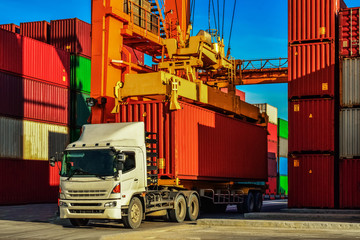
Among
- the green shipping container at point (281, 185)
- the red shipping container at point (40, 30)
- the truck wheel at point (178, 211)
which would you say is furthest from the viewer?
the green shipping container at point (281, 185)

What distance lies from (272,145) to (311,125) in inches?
1155

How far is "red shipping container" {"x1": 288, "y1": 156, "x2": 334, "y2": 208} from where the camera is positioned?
22.5 m

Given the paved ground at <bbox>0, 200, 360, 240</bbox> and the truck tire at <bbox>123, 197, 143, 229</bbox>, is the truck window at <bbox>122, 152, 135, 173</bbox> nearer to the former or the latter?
the truck tire at <bbox>123, 197, 143, 229</bbox>

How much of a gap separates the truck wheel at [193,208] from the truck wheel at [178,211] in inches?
12.5

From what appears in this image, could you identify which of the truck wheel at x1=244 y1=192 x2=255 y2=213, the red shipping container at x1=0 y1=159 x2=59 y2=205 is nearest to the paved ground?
the truck wheel at x1=244 y1=192 x2=255 y2=213

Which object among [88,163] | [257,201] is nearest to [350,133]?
[257,201]

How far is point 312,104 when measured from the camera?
2319 centimetres

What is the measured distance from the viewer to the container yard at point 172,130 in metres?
16.2

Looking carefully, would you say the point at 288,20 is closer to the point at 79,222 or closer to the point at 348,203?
the point at 348,203

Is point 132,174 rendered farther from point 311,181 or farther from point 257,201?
point 257,201

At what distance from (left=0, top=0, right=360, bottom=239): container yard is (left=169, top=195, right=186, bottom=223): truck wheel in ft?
0.15

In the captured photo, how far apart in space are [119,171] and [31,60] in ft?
58.1

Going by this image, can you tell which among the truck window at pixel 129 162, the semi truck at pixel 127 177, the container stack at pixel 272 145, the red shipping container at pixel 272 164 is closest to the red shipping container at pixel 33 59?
the semi truck at pixel 127 177

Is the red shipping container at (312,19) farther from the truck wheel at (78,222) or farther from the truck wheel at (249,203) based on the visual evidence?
the truck wheel at (78,222)
